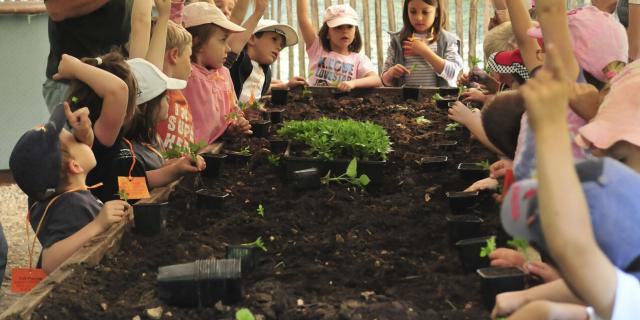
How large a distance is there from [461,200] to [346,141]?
767mm

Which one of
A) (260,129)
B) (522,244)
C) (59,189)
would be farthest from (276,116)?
(522,244)

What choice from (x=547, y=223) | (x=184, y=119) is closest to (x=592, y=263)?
(x=547, y=223)

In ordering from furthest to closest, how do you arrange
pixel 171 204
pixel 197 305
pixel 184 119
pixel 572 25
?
pixel 184 119
pixel 171 204
pixel 572 25
pixel 197 305

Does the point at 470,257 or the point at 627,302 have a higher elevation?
the point at 627,302

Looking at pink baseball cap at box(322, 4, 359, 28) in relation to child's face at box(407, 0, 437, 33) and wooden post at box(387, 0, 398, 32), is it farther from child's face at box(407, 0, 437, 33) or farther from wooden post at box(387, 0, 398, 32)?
wooden post at box(387, 0, 398, 32)

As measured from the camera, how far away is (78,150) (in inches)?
128

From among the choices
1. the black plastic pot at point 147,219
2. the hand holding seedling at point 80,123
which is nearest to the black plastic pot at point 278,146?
the hand holding seedling at point 80,123

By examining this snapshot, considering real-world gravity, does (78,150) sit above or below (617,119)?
below

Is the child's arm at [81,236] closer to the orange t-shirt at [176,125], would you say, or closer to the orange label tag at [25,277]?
the orange label tag at [25,277]

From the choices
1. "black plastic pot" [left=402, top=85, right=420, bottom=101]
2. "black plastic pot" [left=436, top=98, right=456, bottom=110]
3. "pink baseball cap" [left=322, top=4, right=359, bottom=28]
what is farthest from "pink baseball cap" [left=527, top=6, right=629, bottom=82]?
"pink baseball cap" [left=322, top=4, right=359, bottom=28]

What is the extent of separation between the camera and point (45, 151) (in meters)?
3.03

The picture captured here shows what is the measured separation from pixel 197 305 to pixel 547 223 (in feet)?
3.65

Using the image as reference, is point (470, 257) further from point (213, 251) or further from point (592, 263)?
point (592, 263)

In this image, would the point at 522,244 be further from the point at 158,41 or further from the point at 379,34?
the point at 379,34
